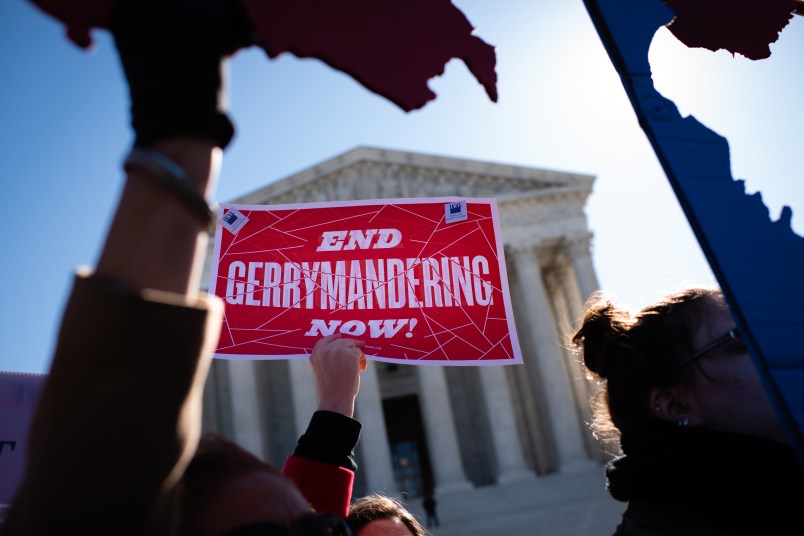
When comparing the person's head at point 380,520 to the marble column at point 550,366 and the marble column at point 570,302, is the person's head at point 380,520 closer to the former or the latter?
the marble column at point 550,366

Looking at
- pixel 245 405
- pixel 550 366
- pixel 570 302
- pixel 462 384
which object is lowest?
pixel 245 405

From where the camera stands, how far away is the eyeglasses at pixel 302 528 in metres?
1.05

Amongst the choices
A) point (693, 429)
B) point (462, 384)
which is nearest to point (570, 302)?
point (462, 384)

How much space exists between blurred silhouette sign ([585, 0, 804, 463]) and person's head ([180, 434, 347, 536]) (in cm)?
99

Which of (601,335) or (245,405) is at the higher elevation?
(245,405)

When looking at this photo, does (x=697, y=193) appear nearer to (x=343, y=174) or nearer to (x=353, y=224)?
(x=353, y=224)

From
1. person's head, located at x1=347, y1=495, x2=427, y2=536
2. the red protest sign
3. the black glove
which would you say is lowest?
person's head, located at x1=347, y1=495, x2=427, y2=536

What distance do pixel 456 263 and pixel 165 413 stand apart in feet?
6.61

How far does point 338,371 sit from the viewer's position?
2.19 metres

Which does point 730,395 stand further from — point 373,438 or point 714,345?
point 373,438

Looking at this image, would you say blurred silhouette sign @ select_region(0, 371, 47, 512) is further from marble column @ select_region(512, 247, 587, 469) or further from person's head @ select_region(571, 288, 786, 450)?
marble column @ select_region(512, 247, 587, 469)

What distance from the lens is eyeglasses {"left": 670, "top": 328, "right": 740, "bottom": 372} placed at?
165cm

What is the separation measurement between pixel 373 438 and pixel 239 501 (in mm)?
25362

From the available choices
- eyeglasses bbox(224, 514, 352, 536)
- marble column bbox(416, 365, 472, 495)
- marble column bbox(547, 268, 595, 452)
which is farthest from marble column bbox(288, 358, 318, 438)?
eyeglasses bbox(224, 514, 352, 536)
